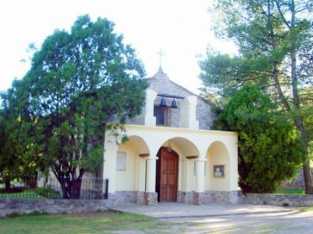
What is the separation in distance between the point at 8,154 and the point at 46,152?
195cm

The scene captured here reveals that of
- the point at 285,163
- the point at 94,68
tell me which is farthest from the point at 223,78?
the point at 94,68

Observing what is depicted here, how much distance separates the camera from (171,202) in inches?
795

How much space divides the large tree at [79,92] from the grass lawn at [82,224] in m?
2.06

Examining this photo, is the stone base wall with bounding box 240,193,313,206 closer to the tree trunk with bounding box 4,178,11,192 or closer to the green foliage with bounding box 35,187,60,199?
the green foliage with bounding box 35,187,60,199

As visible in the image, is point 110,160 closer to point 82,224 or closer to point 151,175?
point 151,175

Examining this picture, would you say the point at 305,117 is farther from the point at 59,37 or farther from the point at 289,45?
the point at 59,37

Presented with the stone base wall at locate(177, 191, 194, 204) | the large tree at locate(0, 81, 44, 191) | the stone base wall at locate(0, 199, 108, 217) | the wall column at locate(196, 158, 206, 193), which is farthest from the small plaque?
the large tree at locate(0, 81, 44, 191)

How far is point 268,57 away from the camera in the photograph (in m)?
21.1

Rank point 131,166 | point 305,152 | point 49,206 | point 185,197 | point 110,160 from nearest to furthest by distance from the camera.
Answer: point 49,206
point 110,160
point 131,166
point 185,197
point 305,152

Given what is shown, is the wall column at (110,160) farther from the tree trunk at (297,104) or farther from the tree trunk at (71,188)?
the tree trunk at (297,104)

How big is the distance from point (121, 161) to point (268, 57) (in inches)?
339

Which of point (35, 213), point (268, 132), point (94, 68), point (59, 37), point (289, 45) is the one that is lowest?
point (35, 213)

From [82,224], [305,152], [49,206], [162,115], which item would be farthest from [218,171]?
[82,224]

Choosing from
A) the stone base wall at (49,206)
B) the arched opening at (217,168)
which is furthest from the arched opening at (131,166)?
the arched opening at (217,168)
